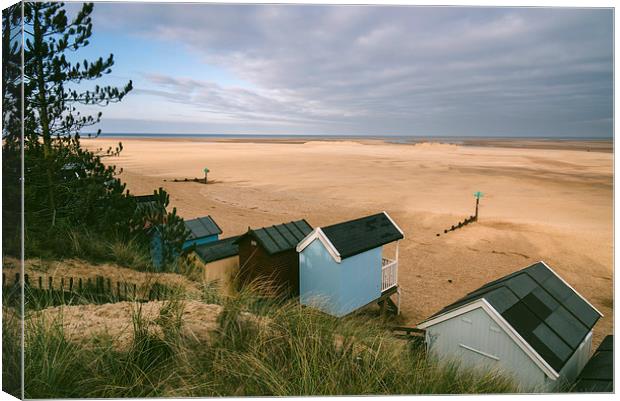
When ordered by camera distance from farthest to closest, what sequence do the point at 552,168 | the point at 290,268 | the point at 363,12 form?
the point at 552,168, the point at 290,268, the point at 363,12

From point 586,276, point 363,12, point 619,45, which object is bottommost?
point 586,276

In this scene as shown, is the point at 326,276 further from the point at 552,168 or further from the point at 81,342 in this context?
the point at 552,168

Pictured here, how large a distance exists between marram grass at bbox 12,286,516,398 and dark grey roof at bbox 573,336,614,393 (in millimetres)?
1534

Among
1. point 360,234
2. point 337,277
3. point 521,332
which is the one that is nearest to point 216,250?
point 337,277

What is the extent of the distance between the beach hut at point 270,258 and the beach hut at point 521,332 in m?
3.69

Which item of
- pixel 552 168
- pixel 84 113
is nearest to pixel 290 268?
pixel 84 113

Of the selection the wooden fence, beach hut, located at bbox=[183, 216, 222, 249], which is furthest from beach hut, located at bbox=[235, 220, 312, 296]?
the wooden fence

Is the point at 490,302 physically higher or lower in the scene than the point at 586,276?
higher

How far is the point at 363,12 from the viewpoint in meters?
5.73

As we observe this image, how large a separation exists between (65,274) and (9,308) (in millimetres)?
2824

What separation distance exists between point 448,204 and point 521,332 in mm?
19421

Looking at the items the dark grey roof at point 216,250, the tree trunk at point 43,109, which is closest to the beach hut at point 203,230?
the dark grey roof at point 216,250

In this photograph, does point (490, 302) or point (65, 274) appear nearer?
point (490, 302)

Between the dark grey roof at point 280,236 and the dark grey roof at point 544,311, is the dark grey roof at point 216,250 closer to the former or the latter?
the dark grey roof at point 280,236
